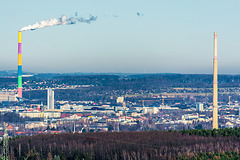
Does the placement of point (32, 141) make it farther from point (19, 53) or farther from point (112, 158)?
point (19, 53)

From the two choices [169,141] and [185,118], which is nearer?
[169,141]

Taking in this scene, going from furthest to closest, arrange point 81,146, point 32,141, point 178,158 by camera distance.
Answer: point 32,141, point 81,146, point 178,158

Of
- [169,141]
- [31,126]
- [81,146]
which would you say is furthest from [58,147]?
[31,126]

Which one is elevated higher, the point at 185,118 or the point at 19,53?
the point at 19,53

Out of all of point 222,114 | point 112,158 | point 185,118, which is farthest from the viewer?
point 222,114

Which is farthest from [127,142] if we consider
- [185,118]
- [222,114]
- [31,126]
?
[222,114]

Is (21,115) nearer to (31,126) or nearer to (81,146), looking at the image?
(31,126)
